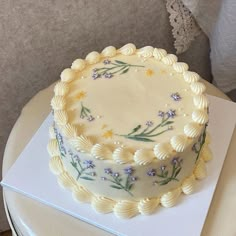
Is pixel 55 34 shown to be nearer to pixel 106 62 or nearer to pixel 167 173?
pixel 106 62

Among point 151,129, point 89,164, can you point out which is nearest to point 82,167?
point 89,164

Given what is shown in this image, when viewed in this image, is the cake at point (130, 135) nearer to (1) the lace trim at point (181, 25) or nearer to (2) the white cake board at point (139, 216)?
(2) the white cake board at point (139, 216)

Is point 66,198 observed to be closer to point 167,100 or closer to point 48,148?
point 48,148

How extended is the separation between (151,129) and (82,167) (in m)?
0.12

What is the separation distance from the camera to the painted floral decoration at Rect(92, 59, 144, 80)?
84 centimetres

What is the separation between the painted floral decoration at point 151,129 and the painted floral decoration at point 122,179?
0.06 meters

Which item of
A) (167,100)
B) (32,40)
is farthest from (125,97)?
(32,40)

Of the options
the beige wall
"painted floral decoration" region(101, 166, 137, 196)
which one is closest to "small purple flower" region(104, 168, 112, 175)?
"painted floral decoration" region(101, 166, 137, 196)

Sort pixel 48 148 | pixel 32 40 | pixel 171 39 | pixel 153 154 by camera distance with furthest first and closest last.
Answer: pixel 171 39, pixel 32 40, pixel 48 148, pixel 153 154

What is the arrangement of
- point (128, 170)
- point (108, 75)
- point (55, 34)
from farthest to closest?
point (55, 34), point (108, 75), point (128, 170)

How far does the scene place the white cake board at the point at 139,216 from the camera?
29.5 inches

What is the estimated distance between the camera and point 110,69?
0.85 m

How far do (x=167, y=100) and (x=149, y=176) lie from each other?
137 mm

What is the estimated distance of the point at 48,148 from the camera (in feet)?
2.81
